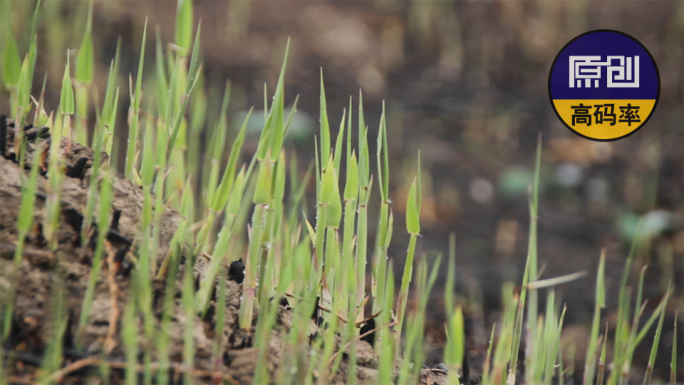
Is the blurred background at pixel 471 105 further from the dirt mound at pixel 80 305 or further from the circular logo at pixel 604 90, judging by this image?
the dirt mound at pixel 80 305

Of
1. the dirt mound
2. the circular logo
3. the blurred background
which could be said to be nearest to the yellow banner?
the circular logo

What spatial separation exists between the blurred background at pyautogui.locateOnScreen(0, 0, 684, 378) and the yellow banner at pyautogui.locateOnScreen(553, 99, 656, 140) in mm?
420

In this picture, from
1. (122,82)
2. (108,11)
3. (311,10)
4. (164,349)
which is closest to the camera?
(164,349)

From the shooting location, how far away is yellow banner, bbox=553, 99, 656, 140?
1689 millimetres

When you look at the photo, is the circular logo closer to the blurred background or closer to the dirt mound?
the blurred background

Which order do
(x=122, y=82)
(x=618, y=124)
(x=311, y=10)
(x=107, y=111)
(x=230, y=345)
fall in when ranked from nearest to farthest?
Answer: (x=230, y=345) → (x=107, y=111) → (x=618, y=124) → (x=122, y=82) → (x=311, y=10)

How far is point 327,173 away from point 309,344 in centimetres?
22

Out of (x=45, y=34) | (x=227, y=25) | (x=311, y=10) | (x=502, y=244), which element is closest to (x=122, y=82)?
(x=45, y=34)

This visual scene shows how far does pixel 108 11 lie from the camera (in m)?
2.63

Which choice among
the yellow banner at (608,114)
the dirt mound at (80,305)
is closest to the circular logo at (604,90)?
the yellow banner at (608,114)

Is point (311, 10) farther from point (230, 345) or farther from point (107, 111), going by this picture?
point (230, 345)

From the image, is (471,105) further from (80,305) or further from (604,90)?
(80,305)

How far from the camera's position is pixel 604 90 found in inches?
68.4

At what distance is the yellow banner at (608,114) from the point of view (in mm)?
1689
